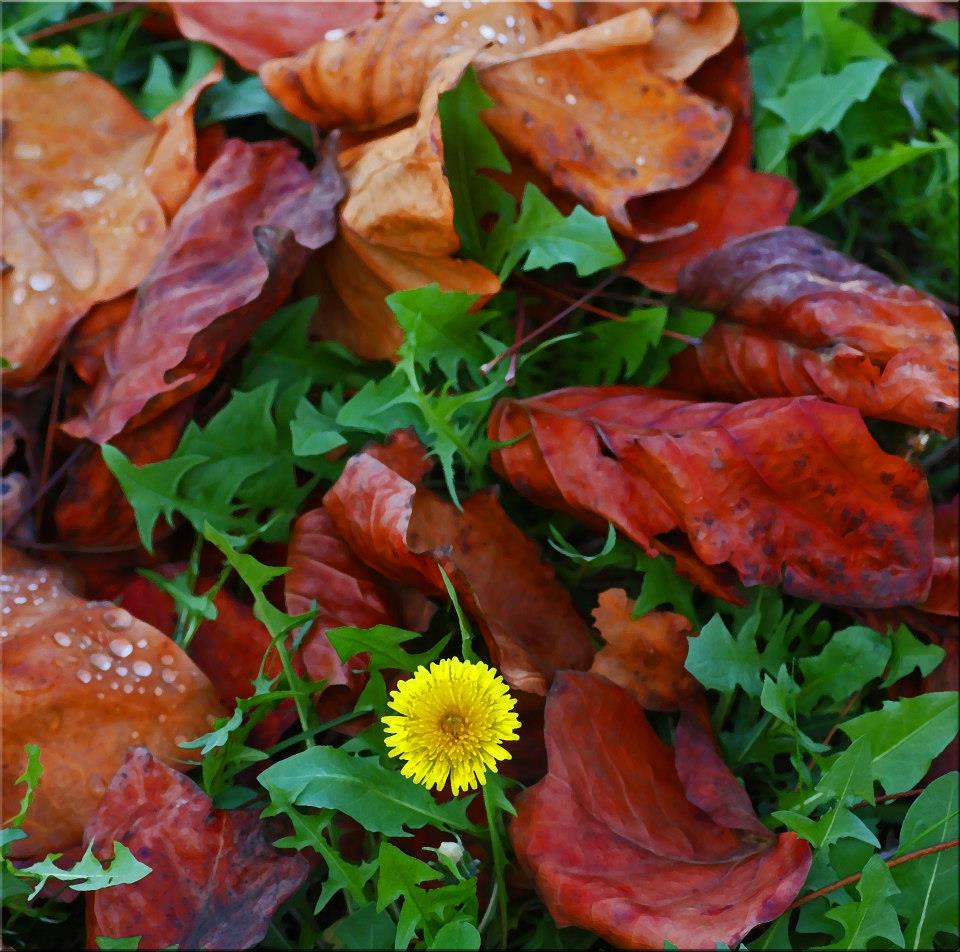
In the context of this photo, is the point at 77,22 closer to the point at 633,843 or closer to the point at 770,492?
the point at 770,492

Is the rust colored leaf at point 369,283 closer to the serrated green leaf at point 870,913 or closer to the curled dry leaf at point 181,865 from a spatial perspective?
the curled dry leaf at point 181,865

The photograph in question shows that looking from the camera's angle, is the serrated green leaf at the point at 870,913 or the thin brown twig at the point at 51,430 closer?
the serrated green leaf at the point at 870,913

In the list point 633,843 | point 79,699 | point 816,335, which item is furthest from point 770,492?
point 79,699

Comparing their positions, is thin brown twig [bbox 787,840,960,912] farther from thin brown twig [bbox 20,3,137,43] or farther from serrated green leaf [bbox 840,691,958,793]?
thin brown twig [bbox 20,3,137,43]

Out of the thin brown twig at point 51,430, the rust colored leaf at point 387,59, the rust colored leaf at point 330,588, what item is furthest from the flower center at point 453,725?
the rust colored leaf at point 387,59

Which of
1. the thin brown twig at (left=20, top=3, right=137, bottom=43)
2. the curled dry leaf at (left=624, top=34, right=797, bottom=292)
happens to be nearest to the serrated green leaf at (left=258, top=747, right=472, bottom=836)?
the curled dry leaf at (left=624, top=34, right=797, bottom=292)

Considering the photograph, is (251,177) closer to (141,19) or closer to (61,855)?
(141,19)

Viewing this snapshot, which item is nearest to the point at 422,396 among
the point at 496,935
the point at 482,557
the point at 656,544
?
the point at 482,557
